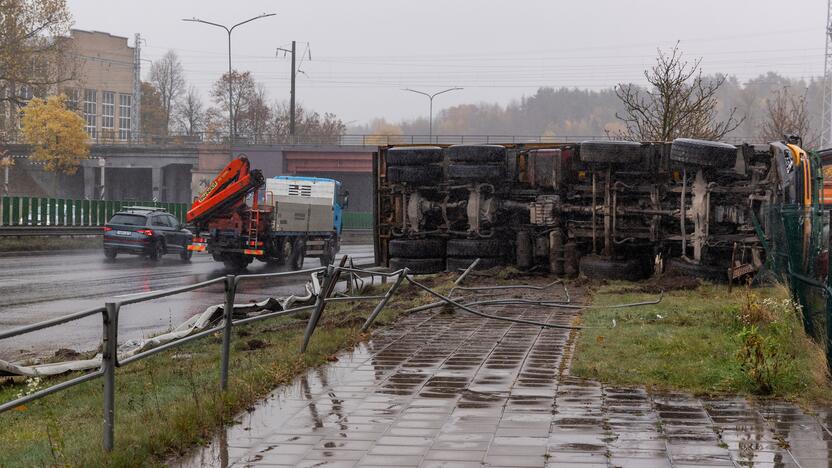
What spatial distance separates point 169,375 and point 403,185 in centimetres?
1168

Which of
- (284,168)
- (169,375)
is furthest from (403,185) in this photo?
(284,168)

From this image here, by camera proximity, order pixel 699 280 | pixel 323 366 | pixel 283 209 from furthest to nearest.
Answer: pixel 283 209 < pixel 699 280 < pixel 323 366

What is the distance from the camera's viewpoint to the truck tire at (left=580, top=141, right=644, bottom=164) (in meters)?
18.9

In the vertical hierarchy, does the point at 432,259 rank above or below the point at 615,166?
below

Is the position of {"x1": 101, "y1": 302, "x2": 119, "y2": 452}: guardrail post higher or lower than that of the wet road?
higher

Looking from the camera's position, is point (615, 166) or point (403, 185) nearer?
point (615, 166)

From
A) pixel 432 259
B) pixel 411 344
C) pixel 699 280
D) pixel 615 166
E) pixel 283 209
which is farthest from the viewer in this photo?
pixel 283 209

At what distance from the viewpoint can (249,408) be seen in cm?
781

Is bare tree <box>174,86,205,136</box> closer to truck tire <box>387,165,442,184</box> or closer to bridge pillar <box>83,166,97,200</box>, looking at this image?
bridge pillar <box>83,166,97,200</box>

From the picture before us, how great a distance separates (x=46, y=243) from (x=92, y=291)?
20123 millimetres

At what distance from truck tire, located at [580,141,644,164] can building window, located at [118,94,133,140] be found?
364 ft

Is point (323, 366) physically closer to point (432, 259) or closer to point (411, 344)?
point (411, 344)

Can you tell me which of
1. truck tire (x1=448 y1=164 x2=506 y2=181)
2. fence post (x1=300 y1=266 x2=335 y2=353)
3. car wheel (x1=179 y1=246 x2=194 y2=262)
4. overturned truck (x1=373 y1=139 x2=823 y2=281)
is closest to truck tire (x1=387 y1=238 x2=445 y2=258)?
overturned truck (x1=373 y1=139 x2=823 y2=281)

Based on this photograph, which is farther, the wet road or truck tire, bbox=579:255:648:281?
truck tire, bbox=579:255:648:281
